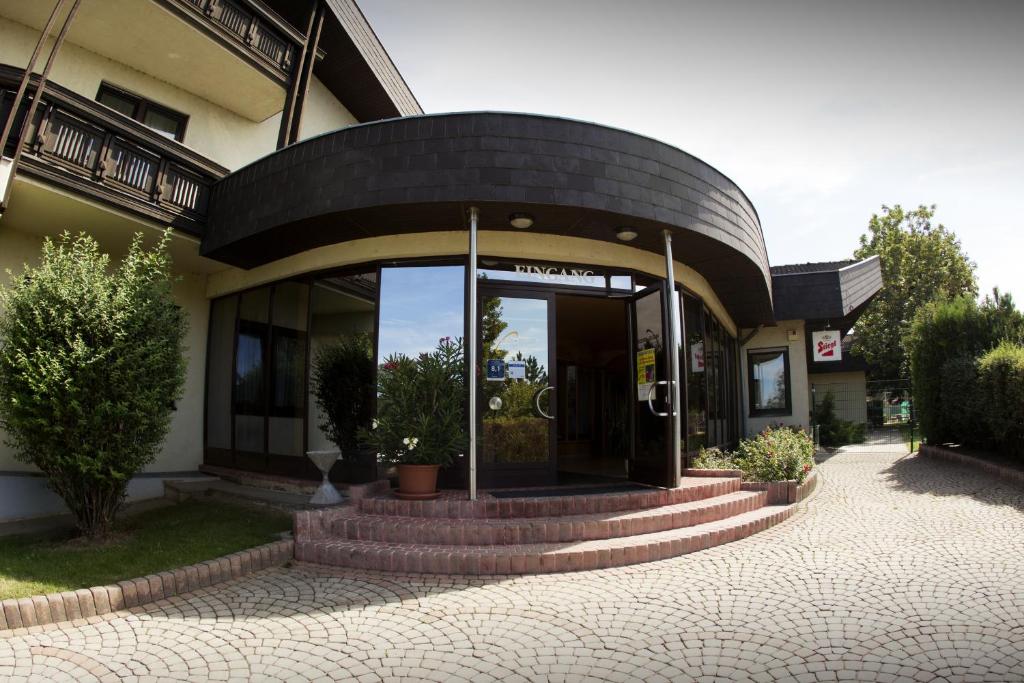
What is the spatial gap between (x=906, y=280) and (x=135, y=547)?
30968 millimetres

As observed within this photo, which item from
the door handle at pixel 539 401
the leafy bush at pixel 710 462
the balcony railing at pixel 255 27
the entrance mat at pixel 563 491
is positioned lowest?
the entrance mat at pixel 563 491

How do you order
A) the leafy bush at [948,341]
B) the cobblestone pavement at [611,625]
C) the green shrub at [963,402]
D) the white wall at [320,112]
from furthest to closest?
the white wall at [320,112] < the leafy bush at [948,341] < the green shrub at [963,402] < the cobblestone pavement at [611,625]

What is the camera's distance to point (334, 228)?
6.55m

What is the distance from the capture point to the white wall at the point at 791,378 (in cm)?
1304

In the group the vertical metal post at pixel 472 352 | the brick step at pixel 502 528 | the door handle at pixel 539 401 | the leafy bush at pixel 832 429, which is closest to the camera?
the brick step at pixel 502 528

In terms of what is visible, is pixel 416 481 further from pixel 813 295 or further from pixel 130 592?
pixel 813 295

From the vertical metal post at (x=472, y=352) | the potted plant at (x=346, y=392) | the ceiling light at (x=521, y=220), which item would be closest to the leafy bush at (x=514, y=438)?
the vertical metal post at (x=472, y=352)

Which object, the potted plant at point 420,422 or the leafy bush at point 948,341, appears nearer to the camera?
the potted plant at point 420,422

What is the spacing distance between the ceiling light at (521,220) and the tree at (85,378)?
3539mm

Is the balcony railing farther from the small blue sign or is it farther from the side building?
the small blue sign

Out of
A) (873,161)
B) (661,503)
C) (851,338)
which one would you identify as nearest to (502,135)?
(873,161)

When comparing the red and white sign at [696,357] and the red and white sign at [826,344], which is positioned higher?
the red and white sign at [826,344]

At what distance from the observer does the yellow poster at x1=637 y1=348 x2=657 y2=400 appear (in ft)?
22.2

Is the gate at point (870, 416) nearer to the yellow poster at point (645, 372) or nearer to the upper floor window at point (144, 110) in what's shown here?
the yellow poster at point (645, 372)
